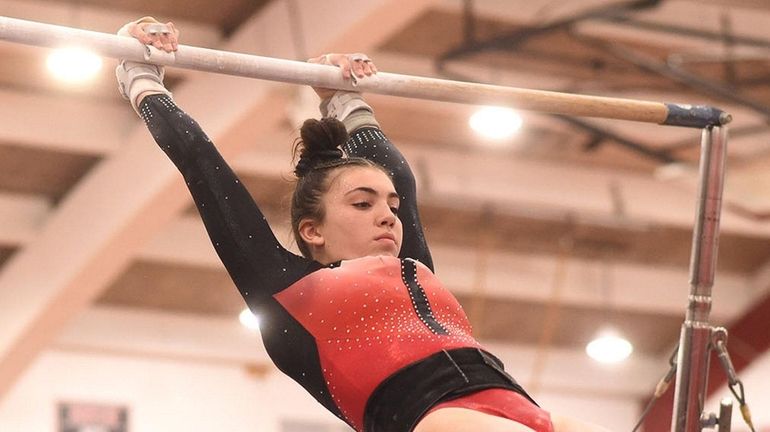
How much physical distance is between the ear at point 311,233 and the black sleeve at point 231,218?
0.09 meters

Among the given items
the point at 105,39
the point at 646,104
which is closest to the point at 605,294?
the point at 646,104

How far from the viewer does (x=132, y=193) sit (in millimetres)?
7586

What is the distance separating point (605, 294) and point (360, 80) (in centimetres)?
717

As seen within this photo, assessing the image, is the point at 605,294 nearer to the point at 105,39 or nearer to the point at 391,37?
the point at 391,37

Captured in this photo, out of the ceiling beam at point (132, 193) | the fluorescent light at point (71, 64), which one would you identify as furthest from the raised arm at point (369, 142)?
the fluorescent light at point (71, 64)

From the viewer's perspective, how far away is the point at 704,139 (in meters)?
3.41

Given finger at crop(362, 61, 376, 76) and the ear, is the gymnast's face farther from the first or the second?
finger at crop(362, 61, 376, 76)

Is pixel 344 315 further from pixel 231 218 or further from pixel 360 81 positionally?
pixel 360 81

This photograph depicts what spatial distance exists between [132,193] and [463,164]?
2203 millimetres

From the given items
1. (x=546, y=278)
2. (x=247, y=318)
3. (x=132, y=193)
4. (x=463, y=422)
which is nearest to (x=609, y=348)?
(x=546, y=278)

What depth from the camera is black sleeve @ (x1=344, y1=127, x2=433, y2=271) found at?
3.34 meters

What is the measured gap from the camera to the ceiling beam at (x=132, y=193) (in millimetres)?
6691

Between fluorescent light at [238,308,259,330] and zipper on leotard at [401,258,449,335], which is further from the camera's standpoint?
fluorescent light at [238,308,259,330]

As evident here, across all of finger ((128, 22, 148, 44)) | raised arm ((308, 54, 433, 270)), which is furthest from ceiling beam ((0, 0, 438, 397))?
finger ((128, 22, 148, 44))
